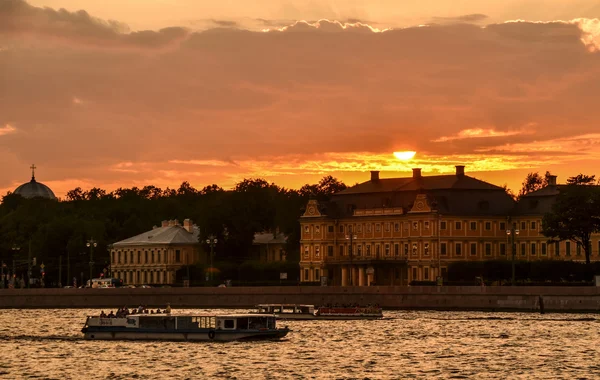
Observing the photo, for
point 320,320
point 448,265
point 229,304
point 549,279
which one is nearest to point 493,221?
point 448,265

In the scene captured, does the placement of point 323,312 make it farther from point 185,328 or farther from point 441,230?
point 441,230

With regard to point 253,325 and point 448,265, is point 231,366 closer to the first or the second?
point 253,325

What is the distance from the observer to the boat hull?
364 feet

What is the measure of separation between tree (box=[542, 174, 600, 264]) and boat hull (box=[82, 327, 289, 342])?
6671cm

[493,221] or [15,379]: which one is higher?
[493,221]

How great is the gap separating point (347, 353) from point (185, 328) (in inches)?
622

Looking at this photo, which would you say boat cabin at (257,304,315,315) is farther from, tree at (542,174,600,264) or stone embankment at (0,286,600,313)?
tree at (542,174,600,264)

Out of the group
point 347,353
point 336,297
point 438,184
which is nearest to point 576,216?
point 438,184

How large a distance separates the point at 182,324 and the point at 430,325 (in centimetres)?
2383

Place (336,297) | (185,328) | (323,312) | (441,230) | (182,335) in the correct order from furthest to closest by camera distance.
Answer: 1. (441,230)
2. (336,297)
3. (323,312)
4. (185,328)
5. (182,335)

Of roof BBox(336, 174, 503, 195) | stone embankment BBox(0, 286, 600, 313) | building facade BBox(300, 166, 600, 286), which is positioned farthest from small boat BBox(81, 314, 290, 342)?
roof BBox(336, 174, 503, 195)

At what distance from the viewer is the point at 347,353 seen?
331 ft

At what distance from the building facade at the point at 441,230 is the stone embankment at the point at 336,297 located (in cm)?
2408

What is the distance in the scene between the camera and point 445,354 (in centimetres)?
9956
